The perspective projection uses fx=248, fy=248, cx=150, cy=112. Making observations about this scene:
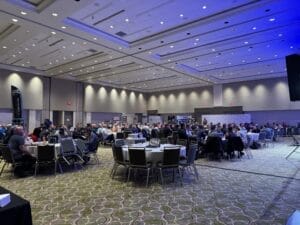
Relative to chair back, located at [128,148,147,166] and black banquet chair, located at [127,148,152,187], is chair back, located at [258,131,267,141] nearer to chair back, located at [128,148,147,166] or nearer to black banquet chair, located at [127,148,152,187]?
black banquet chair, located at [127,148,152,187]

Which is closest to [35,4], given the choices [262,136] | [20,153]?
[20,153]

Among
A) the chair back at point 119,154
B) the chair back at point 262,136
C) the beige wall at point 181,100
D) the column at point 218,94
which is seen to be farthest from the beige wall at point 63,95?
the chair back at point 119,154

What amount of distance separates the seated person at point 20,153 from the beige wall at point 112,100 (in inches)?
617

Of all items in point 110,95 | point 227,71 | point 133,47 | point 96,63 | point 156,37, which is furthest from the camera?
point 110,95

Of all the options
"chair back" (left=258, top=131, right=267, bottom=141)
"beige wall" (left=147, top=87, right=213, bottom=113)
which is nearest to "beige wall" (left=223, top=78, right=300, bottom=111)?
"beige wall" (left=147, top=87, right=213, bottom=113)

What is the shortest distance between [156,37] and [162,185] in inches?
283

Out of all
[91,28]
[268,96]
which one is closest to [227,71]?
[268,96]

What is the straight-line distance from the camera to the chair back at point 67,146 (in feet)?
23.7

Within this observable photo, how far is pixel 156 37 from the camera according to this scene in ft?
35.8

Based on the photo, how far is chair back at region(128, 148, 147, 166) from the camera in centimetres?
559

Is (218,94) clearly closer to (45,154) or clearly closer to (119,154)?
(119,154)

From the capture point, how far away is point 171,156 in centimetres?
572

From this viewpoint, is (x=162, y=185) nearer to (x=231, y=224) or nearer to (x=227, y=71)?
(x=231, y=224)

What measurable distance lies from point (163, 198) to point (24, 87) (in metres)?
16.4
